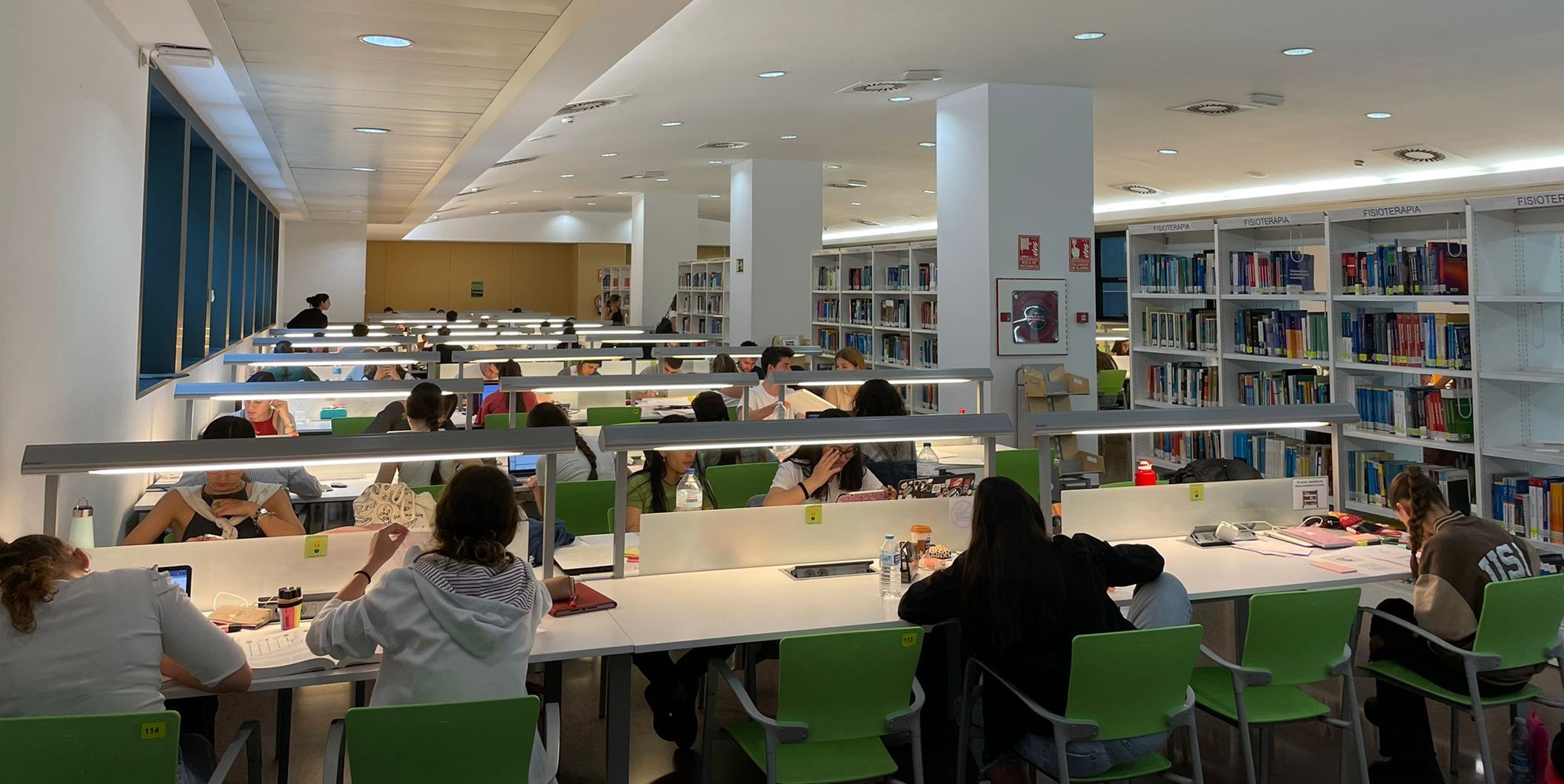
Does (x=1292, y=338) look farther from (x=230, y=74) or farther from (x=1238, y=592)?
(x=230, y=74)

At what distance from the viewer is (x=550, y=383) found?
530 cm

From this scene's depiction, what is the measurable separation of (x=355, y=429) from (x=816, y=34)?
349cm

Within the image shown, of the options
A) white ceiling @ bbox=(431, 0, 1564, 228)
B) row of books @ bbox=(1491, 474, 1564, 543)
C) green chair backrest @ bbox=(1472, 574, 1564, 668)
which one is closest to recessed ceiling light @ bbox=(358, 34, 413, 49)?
white ceiling @ bbox=(431, 0, 1564, 228)

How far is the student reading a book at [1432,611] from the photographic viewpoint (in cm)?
311

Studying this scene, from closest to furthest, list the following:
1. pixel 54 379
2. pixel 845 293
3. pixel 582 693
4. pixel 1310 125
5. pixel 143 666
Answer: pixel 143 666
pixel 54 379
pixel 582 693
pixel 1310 125
pixel 845 293

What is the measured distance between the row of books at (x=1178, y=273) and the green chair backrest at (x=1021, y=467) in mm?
2097

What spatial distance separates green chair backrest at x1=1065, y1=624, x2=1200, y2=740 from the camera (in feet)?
8.29

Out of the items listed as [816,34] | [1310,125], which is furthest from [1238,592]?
Result: [1310,125]

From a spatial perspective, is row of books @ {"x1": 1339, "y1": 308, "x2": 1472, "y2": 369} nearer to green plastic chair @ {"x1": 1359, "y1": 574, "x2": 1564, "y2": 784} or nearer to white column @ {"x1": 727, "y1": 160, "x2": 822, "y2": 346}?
green plastic chair @ {"x1": 1359, "y1": 574, "x2": 1564, "y2": 784}

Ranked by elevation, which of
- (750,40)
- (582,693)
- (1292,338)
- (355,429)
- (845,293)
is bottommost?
(582,693)

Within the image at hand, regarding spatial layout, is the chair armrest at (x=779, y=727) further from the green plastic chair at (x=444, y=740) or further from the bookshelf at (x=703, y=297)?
the bookshelf at (x=703, y=297)

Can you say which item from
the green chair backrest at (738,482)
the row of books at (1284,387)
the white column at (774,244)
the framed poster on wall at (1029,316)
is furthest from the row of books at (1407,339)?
the white column at (774,244)

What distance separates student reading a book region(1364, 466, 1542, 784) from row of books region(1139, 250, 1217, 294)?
319 cm

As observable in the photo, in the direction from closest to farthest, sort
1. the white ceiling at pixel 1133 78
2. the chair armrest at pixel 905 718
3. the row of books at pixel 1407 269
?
the chair armrest at pixel 905 718 → the row of books at pixel 1407 269 → the white ceiling at pixel 1133 78
